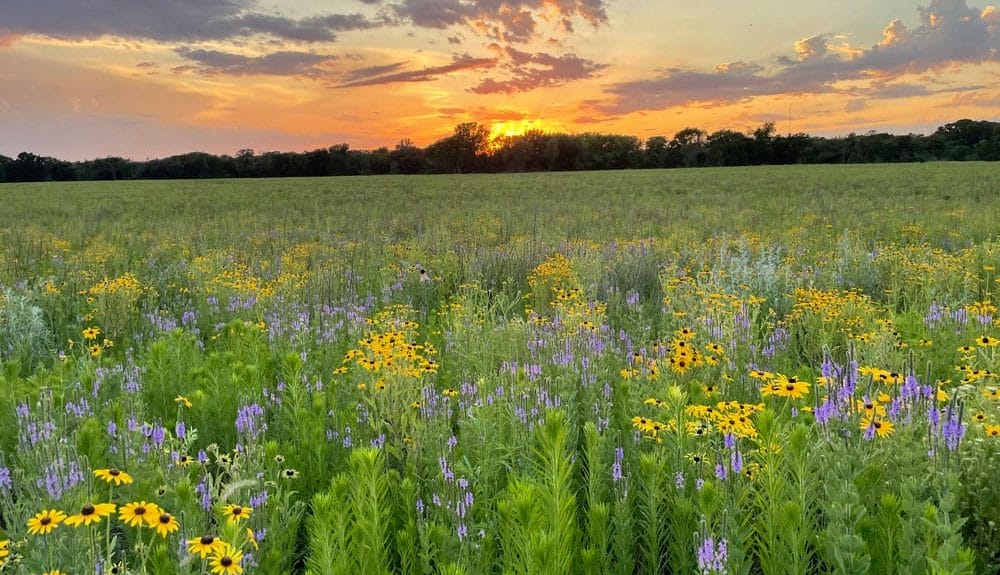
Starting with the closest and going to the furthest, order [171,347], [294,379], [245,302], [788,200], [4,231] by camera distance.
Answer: [294,379], [171,347], [245,302], [4,231], [788,200]

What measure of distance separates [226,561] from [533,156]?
93.4m

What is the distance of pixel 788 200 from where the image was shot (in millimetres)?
22562

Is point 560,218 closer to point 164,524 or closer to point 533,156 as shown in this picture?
point 164,524

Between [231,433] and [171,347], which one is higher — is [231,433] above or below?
below

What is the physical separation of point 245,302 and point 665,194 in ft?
81.1

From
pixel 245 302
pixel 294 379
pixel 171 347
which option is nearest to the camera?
pixel 294 379

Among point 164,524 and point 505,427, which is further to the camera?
point 505,427

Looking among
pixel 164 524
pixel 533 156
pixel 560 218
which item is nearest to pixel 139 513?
pixel 164 524

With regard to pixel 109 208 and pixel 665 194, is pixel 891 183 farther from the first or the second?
pixel 109 208

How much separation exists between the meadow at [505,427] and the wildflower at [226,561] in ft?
0.06

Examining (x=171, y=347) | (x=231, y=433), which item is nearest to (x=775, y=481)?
(x=231, y=433)

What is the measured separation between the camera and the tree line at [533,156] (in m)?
83.1

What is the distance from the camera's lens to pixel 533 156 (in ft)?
304

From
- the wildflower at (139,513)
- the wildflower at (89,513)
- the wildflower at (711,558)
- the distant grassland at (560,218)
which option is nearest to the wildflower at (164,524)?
the wildflower at (139,513)
